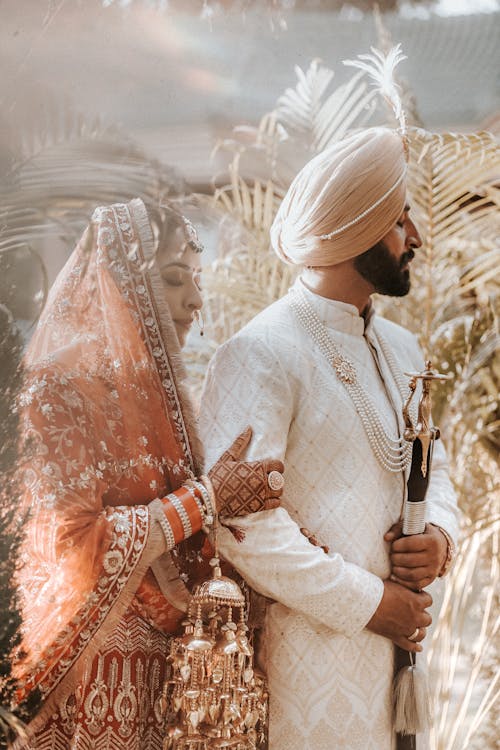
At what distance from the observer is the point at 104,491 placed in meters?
1.50

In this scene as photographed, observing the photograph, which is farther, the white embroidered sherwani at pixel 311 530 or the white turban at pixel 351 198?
the white turban at pixel 351 198

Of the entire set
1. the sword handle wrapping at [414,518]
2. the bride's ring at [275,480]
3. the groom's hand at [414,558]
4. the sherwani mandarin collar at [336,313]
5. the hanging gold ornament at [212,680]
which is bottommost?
the hanging gold ornament at [212,680]

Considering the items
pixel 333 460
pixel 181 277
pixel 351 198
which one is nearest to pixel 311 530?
pixel 333 460

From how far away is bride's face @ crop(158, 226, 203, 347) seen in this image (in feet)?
5.42

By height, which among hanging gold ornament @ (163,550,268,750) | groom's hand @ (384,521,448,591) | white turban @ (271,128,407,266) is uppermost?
white turban @ (271,128,407,266)

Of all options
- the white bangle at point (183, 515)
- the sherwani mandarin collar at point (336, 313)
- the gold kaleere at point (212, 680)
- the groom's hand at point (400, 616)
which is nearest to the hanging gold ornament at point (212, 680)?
the gold kaleere at point (212, 680)

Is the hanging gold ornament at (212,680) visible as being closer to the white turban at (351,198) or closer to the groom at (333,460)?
the groom at (333,460)

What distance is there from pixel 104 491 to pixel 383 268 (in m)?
0.74

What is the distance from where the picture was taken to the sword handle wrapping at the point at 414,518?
1719mm

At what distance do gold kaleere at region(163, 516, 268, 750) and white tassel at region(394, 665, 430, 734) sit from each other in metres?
0.32

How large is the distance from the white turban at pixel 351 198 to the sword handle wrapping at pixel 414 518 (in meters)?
0.51

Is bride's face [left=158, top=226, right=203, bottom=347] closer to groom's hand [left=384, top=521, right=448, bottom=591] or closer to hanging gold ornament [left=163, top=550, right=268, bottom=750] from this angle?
hanging gold ornament [left=163, top=550, right=268, bottom=750]

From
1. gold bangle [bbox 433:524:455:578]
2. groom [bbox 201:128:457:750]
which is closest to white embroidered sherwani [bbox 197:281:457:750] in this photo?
groom [bbox 201:128:457:750]

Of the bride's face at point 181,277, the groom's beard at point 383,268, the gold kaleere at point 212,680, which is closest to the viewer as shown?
the gold kaleere at point 212,680
